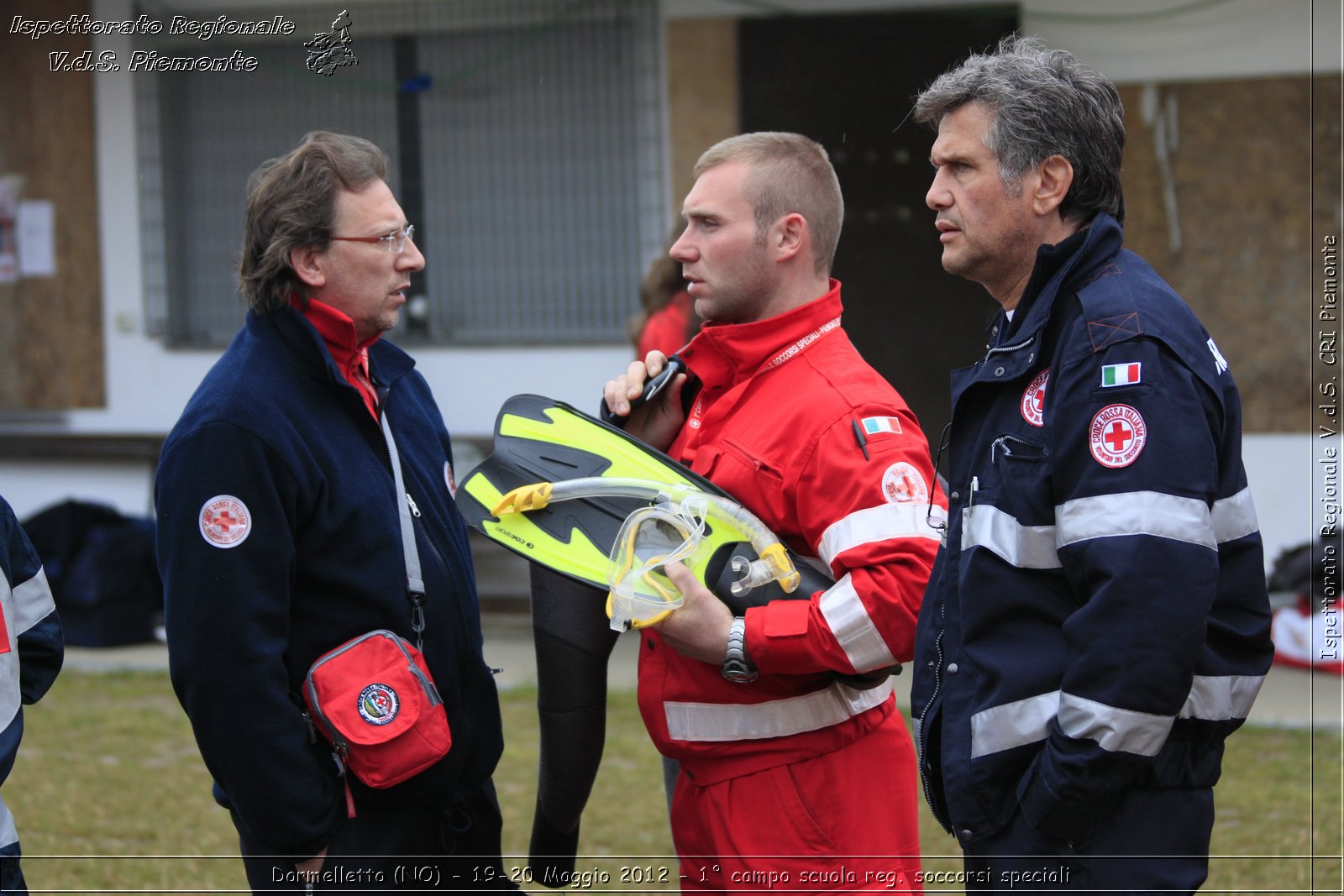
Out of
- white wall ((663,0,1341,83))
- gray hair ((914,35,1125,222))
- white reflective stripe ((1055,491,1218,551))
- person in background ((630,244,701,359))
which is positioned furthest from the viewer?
white wall ((663,0,1341,83))

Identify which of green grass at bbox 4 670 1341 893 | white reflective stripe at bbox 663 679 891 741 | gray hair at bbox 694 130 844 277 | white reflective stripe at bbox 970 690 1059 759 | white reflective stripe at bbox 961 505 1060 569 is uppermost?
gray hair at bbox 694 130 844 277

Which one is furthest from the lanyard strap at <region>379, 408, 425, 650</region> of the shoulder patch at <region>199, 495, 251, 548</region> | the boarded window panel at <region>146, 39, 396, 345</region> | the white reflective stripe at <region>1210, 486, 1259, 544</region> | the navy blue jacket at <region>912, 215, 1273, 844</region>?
the boarded window panel at <region>146, 39, 396, 345</region>

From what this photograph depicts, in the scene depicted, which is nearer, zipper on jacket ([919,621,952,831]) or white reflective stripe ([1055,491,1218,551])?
white reflective stripe ([1055,491,1218,551])

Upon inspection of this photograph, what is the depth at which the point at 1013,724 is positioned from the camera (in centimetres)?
195

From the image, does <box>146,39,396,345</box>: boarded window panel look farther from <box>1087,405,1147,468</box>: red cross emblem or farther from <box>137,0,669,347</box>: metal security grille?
<box>1087,405,1147,468</box>: red cross emblem

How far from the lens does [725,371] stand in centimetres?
270

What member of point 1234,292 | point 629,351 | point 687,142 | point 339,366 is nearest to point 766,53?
point 687,142

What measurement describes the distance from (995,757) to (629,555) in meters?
0.75

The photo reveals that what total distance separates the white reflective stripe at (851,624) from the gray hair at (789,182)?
74 centimetres

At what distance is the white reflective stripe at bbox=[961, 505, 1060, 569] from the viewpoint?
1945 mm

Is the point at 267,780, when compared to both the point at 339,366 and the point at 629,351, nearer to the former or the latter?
the point at 339,366

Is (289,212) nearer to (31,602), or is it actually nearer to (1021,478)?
(31,602)

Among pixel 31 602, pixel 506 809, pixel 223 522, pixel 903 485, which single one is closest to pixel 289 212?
pixel 223 522

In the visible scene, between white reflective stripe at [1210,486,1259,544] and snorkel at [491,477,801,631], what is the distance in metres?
0.75
